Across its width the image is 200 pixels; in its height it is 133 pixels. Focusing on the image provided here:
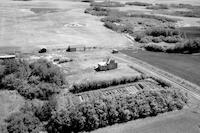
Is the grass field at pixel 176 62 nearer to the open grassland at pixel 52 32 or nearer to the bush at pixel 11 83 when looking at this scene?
the open grassland at pixel 52 32

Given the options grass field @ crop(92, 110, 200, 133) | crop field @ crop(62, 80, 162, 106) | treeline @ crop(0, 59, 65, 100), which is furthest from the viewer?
treeline @ crop(0, 59, 65, 100)

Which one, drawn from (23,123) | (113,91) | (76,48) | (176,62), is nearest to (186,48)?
(176,62)

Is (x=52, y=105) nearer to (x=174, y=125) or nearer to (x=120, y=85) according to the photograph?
(x=120, y=85)

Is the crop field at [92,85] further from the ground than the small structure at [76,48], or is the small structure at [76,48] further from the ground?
the small structure at [76,48]

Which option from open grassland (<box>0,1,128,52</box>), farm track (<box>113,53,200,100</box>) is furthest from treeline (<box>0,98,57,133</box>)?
open grassland (<box>0,1,128,52</box>)

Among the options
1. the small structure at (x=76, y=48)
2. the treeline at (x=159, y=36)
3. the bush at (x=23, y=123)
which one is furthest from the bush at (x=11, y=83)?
the treeline at (x=159, y=36)

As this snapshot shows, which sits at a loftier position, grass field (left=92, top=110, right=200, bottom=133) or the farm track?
the farm track

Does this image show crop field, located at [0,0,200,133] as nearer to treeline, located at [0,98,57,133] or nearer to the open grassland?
treeline, located at [0,98,57,133]
